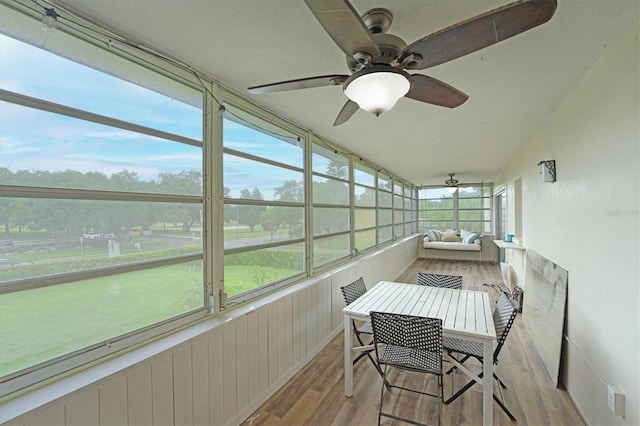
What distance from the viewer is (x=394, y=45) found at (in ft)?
4.01

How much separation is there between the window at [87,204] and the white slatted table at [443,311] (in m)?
1.28

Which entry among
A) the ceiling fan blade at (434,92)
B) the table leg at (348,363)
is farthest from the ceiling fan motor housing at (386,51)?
the table leg at (348,363)

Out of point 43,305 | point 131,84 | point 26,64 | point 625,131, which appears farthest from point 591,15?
point 43,305

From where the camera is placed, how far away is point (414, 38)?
1.54m

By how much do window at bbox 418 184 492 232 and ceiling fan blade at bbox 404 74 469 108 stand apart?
8434 millimetres

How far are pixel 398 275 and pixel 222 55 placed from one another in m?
5.98

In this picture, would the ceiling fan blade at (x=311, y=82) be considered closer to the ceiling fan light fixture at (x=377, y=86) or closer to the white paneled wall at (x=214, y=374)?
the ceiling fan light fixture at (x=377, y=86)

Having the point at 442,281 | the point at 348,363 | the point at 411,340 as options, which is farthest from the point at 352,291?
the point at 442,281

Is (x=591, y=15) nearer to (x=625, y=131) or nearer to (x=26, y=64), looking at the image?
(x=625, y=131)

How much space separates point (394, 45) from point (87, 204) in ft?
5.22

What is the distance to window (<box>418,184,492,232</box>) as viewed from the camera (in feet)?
30.6

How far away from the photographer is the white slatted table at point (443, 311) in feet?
6.08

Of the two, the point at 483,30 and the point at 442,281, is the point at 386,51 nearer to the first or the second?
the point at 483,30

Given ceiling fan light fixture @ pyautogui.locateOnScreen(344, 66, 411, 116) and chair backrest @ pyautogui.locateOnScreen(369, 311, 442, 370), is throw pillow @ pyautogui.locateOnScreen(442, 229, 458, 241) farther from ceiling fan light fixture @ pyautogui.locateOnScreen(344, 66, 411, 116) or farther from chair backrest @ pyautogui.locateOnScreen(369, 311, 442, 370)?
ceiling fan light fixture @ pyautogui.locateOnScreen(344, 66, 411, 116)
